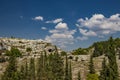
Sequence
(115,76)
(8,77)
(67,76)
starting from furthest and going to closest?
(67,76) → (8,77) → (115,76)

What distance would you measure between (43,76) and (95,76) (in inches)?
1019

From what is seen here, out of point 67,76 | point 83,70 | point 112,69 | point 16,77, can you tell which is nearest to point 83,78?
point 83,70

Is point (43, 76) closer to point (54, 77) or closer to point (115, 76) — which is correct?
point (54, 77)

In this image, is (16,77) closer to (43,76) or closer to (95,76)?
(43,76)

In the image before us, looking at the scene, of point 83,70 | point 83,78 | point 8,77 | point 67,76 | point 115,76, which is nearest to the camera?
point 115,76

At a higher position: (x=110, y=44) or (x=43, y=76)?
(x=110, y=44)

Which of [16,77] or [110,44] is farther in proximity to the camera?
[16,77]

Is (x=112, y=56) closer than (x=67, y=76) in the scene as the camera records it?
Yes

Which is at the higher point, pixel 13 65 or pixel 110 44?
pixel 110 44

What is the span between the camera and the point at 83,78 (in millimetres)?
165500

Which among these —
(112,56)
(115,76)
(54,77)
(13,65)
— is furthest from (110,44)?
(54,77)

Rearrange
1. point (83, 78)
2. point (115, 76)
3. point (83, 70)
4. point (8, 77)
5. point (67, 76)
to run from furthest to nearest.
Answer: point (83, 70) → point (83, 78) → point (67, 76) → point (8, 77) → point (115, 76)

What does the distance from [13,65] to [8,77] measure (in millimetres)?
4793

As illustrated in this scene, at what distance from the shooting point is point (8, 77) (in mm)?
98375
